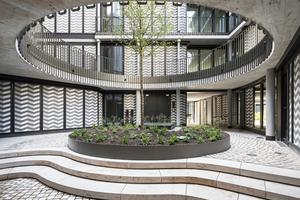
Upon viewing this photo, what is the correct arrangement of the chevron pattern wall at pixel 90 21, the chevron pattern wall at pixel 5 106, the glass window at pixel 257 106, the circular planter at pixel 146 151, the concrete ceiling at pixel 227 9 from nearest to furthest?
1. the concrete ceiling at pixel 227 9
2. the circular planter at pixel 146 151
3. the chevron pattern wall at pixel 5 106
4. the glass window at pixel 257 106
5. the chevron pattern wall at pixel 90 21

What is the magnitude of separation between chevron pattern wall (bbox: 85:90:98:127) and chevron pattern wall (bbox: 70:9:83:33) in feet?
17.7

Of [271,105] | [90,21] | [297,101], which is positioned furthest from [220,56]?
[90,21]

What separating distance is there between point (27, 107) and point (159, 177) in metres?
9.09

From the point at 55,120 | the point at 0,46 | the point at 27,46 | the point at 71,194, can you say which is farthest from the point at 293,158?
the point at 55,120

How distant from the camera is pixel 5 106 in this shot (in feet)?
29.8

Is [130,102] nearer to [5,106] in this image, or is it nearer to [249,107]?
[5,106]

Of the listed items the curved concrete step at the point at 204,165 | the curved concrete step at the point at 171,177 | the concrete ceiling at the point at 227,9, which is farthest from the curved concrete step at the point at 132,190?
the concrete ceiling at the point at 227,9

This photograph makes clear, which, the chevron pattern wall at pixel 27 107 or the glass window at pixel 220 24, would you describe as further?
the glass window at pixel 220 24

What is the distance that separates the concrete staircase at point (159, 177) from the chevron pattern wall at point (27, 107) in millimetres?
4848

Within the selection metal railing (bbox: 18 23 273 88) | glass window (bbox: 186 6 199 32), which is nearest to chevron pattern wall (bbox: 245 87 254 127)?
metal railing (bbox: 18 23 273 88)

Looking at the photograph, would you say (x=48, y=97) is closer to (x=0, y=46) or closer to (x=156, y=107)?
(x=0, y=46)

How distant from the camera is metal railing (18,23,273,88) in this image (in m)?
6.92

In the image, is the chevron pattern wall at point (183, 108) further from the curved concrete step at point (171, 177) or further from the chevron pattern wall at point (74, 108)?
the curved concrete step at point (171, 177)

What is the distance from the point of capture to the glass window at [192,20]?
1485cm
